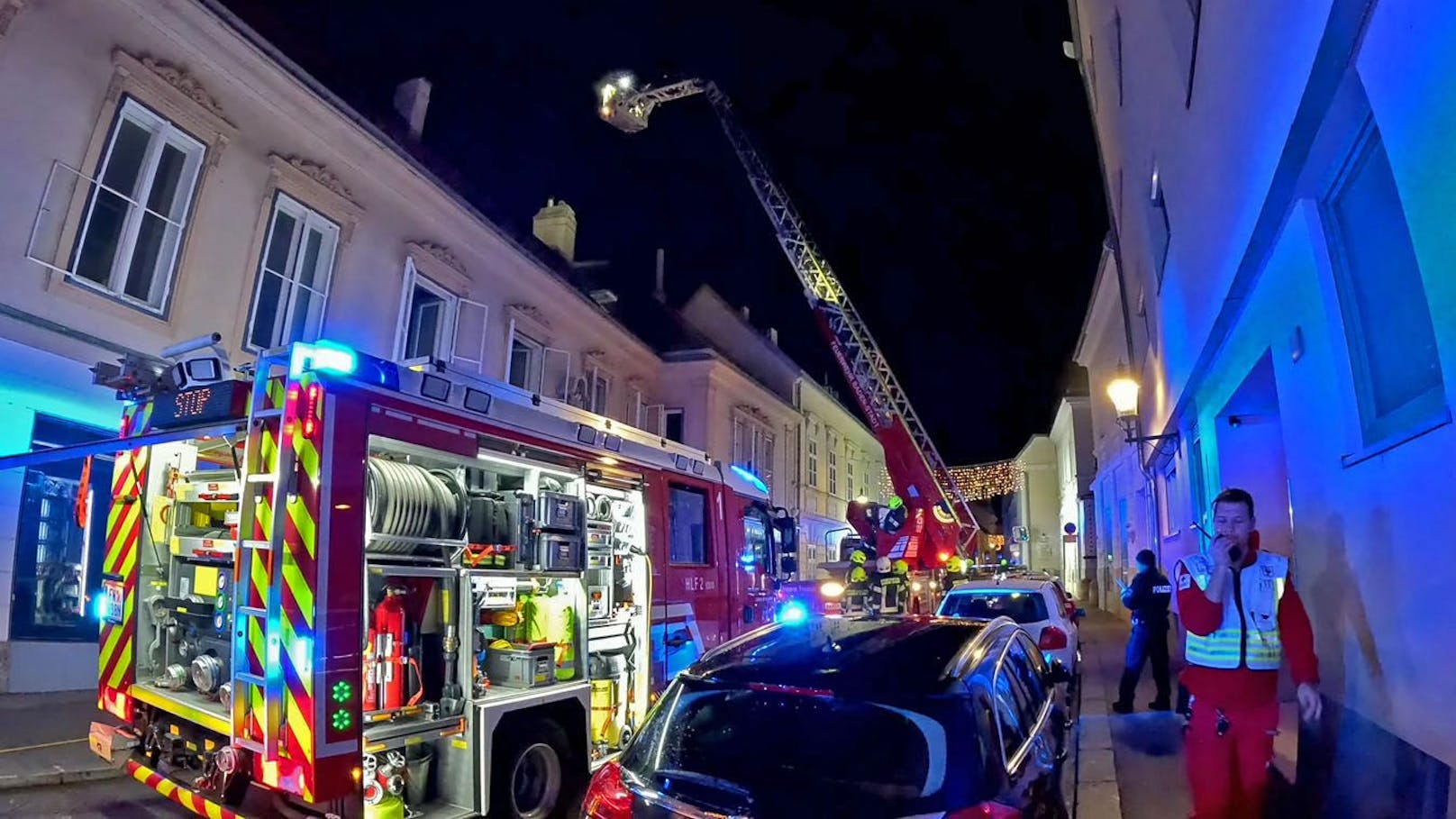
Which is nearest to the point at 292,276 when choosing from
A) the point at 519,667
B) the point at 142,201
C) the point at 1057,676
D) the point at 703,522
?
the point at 142,201

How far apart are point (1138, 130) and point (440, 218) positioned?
408 inches

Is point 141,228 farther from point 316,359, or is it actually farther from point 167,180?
point 316,359

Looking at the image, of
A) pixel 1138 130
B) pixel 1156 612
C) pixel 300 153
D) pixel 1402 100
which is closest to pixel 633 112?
pixel 300 153

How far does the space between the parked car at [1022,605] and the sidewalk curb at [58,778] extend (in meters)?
7.66

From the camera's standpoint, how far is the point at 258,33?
1001cm

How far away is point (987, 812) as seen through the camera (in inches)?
111

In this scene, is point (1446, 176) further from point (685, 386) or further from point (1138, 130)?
point (685, 386)

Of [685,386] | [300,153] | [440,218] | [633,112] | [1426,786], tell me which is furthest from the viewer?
[685,386]

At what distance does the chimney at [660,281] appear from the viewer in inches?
1045

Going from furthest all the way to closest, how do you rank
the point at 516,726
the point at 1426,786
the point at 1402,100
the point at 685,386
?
the point at 685,386
the point at 516,726
the point at 1426,786
the point at 1402,100

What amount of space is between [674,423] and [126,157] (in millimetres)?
15182

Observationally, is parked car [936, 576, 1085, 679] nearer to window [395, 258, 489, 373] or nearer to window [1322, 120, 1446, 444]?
window [1322, 120, 1446, 444]

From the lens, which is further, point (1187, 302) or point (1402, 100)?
point (1187, 302)

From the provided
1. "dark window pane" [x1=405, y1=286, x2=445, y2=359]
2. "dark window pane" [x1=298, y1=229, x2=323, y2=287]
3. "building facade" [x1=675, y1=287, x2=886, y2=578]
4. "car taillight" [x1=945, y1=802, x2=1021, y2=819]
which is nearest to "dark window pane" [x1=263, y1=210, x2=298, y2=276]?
"dark window pane" [x1=298, y1=229, x2=323, y2=287]
